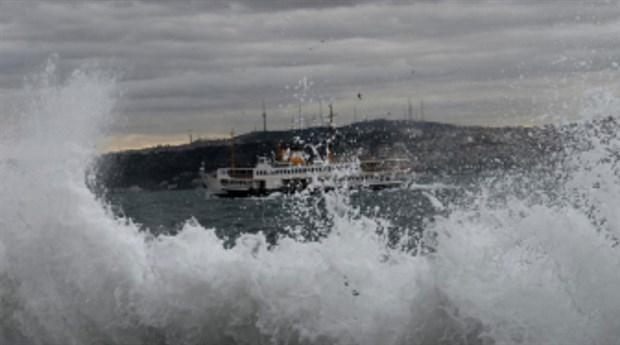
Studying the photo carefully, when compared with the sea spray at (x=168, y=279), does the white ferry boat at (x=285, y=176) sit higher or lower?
lower

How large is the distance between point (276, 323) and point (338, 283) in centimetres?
77

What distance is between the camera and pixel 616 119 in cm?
1196

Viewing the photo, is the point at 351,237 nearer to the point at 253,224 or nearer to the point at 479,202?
the point at 479,202

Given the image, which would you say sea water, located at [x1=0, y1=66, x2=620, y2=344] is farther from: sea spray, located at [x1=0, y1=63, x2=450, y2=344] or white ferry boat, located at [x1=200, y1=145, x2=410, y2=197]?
white ferry boat, located at [x1=200, y1=145, x2=410, y2=197]

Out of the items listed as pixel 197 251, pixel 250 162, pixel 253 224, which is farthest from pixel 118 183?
pixel 197 251

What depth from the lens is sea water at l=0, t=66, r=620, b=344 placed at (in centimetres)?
1008

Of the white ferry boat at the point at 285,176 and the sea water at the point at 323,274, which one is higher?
the sea water at the point at 323,274

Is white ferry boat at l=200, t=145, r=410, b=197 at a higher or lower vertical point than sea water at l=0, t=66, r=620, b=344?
lower

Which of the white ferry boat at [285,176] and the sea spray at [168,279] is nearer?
the sea spray at [168,279]

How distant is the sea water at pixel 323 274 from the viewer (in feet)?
33.1

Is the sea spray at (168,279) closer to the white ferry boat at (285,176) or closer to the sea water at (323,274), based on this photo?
the sea water at (323,274)

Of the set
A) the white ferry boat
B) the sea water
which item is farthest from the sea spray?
the white ferry boat

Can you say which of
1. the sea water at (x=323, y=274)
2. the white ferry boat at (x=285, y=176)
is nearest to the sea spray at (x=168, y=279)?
the sea water at (x=323, y=274)

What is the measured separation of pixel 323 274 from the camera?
11.5 meters
